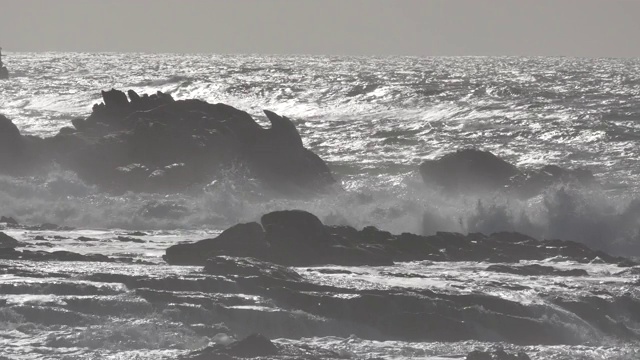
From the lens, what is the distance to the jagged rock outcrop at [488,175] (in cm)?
3431

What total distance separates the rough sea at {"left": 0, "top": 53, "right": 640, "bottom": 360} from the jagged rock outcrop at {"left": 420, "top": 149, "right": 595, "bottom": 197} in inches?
25.4

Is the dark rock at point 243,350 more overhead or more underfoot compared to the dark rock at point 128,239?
more overhead

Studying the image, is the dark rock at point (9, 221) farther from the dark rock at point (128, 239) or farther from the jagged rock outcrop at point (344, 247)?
the jagged rock outcrop at point (344, 247)

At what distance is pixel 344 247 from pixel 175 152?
14783 mm

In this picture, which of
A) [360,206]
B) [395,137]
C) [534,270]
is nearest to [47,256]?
[534,270]

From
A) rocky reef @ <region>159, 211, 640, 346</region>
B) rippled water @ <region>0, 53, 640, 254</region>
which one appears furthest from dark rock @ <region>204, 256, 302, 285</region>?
rippled water @ <region>0, 53, 640, 254</region>

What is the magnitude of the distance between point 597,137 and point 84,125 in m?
19.0

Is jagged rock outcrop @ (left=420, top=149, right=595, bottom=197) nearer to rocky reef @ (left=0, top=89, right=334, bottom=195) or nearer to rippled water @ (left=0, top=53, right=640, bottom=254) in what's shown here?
rippled water @ (left=0, top=53, right=640, bottom=254)

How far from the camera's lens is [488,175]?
3541 centimetres

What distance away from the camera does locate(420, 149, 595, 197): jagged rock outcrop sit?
1351 inches

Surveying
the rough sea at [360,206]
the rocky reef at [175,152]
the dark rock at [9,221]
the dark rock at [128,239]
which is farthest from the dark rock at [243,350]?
the rocky reef at [175,152]

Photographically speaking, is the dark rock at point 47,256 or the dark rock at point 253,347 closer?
the dark rock at point 253,347

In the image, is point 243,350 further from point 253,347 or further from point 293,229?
point 293,229

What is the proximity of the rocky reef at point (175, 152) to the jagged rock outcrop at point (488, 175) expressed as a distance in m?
3.43
